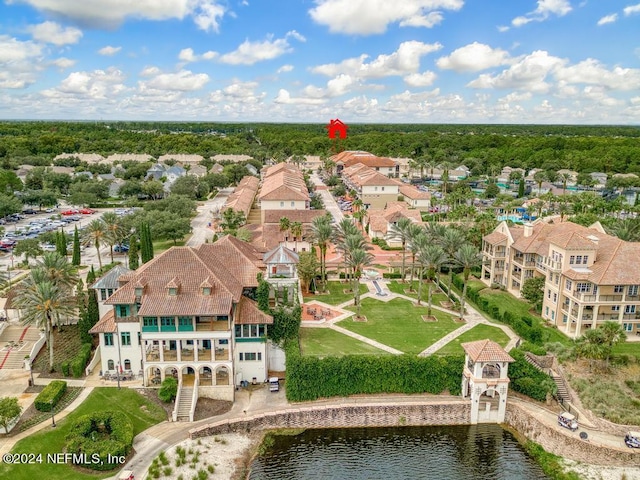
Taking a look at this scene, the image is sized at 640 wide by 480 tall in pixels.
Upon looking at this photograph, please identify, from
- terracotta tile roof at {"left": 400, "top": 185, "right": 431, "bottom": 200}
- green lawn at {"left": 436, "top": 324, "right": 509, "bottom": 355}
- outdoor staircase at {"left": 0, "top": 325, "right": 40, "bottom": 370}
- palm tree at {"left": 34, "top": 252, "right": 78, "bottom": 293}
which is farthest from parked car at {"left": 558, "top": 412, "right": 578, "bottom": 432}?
terracotta tile roof at {"left": 400, "top": 185, "right": 431, "bottom": 200}

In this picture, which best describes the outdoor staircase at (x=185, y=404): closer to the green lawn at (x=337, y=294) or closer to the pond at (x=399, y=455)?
the pond at (x=399, y=455)

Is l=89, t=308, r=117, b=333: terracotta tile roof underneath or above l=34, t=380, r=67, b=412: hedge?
above

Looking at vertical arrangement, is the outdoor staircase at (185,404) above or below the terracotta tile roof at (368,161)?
below

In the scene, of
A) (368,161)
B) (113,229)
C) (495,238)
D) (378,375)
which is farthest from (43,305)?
(368,161)

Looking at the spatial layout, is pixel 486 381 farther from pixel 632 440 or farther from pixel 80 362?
pixel 80 362

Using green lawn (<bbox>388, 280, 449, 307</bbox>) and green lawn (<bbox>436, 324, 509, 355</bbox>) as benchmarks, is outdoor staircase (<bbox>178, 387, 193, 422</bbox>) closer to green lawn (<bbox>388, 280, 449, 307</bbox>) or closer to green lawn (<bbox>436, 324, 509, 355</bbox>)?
green lawn (<bbox>436, 324, 509, 355</bbox>)

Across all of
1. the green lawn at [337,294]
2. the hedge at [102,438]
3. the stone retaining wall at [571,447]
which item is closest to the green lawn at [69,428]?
the hedge at [102,438]
